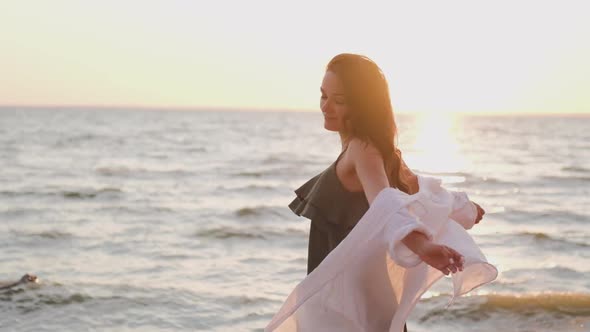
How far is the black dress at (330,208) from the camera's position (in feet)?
10.8

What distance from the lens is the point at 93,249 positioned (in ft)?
36.4

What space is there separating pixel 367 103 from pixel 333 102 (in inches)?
5.4

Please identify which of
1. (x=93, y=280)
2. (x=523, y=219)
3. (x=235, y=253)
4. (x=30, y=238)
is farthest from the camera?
(x=523, y=219)

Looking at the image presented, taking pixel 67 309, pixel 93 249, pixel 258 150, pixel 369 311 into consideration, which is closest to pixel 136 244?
pixel 93 249

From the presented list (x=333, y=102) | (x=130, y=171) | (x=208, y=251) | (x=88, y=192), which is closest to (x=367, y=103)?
(x=333, y=102)

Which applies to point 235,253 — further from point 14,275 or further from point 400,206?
point 400,206

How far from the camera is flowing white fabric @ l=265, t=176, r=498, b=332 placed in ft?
9.93

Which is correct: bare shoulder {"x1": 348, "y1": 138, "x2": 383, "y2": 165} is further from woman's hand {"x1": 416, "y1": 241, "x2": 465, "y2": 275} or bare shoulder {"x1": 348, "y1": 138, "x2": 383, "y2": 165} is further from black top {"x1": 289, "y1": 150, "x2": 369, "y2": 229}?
woman's hand {"x1": 416, "y1": 241, "x2": 465, "y2": 275}

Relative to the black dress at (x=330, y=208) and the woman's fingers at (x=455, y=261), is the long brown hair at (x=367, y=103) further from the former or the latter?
the woman's fingers at (x=455, y=261)

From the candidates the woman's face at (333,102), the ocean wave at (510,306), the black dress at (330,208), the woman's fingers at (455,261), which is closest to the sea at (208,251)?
the ocean wave at (510,306)

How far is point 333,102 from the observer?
3.24 meters

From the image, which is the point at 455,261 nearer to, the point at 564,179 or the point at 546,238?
the point at 546,238

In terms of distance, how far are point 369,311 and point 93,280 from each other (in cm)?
643

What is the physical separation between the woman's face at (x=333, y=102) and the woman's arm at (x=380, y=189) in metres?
0.12
